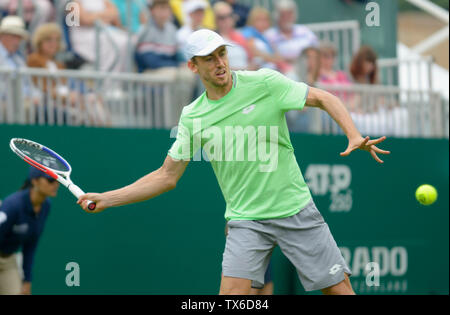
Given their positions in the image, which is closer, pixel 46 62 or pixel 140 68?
pixel 46 62

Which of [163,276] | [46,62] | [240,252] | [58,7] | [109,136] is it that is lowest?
[163,276]

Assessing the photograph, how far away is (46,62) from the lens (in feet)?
28.9

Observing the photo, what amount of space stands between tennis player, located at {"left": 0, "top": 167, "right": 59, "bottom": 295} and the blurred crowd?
1017mm

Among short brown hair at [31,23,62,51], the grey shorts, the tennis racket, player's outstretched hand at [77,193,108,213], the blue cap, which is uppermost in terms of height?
short brown hair at [31,23,62,51]

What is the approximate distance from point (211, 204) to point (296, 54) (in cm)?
292

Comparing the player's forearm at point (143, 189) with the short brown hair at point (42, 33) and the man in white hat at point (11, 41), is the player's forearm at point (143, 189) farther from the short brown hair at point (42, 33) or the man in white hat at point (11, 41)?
the short brown hair at point (42, 33)

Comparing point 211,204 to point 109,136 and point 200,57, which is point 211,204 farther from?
point 200,57

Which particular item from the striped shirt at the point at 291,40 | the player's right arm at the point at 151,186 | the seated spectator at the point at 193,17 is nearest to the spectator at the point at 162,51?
the seated spectator at the point at 193,17

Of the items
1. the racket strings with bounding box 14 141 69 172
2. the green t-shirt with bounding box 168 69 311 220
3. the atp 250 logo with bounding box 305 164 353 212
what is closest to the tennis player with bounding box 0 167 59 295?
the racket strings with bounding box 14 141 69 172

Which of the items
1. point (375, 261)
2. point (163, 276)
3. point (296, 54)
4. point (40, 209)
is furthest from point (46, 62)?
point (375, 261)

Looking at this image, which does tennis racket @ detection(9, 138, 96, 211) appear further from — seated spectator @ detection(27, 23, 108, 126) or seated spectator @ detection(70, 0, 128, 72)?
seated spectator @ detection(70, 0, 128, 72)

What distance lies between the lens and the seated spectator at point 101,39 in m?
9.34

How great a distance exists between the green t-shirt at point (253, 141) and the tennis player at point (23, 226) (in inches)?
105

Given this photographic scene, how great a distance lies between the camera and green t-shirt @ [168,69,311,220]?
5.38 m
